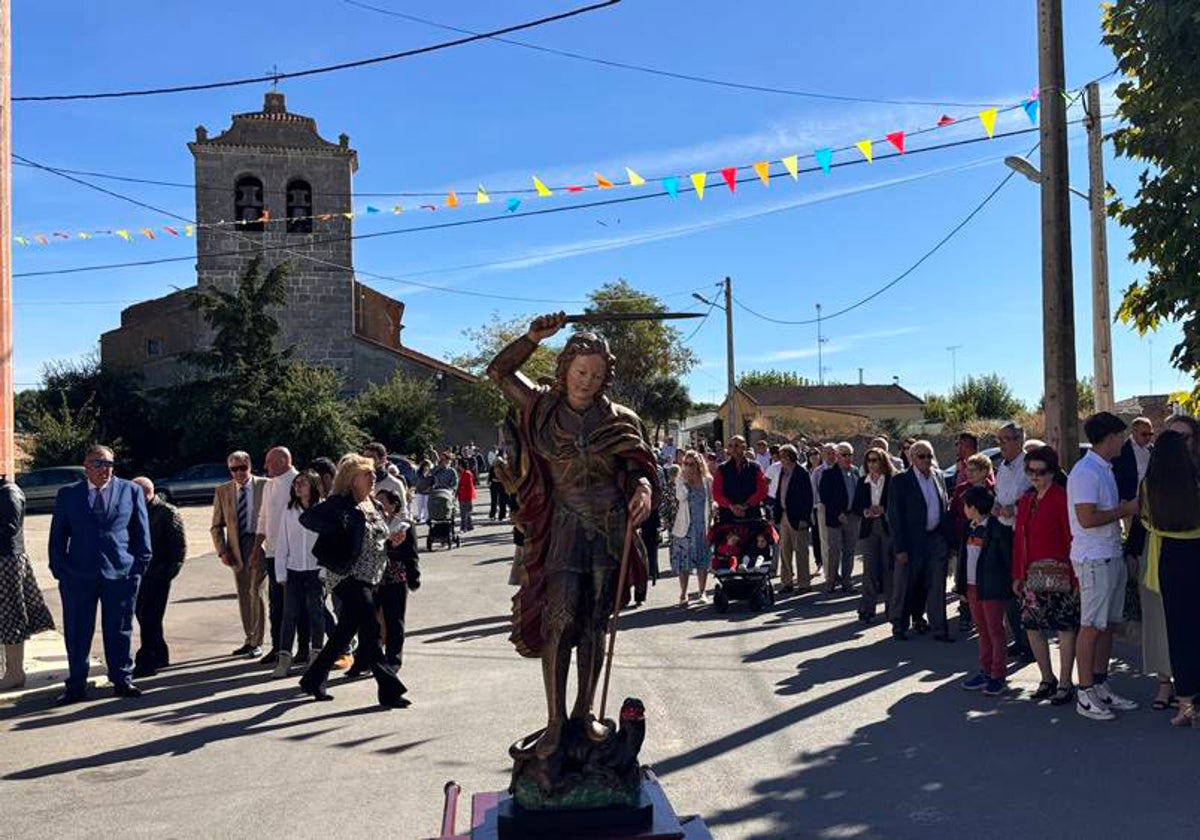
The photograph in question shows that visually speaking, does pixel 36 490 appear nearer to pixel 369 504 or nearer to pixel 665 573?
pixel 665 573

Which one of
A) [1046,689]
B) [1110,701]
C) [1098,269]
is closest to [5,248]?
[1046,689]

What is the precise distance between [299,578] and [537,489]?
479 centimetres

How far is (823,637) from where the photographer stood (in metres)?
9.66

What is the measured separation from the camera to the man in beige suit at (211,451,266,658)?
9477mm

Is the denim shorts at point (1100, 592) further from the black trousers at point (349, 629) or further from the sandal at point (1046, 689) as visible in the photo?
the black trousers at point (349, 629)

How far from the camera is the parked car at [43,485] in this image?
2939 cm

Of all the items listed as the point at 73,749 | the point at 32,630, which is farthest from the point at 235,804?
the point at 32,630

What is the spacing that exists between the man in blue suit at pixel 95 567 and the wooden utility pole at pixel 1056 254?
8.17 m

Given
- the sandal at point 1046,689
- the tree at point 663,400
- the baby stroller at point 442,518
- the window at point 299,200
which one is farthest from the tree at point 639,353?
the sandal at point 1046,689

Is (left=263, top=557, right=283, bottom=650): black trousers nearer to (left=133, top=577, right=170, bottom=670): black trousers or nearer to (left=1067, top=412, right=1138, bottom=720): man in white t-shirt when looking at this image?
(left=133, top=577, right=170, bottom=670): black trousers

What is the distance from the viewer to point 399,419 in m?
40.3

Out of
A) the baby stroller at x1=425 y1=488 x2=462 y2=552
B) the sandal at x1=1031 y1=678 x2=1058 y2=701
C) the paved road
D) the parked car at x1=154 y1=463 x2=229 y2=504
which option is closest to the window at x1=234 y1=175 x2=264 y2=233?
the parked car at x1=154 y1=463 x2=229 y2=504

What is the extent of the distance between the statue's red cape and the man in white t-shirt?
3455 millimetres

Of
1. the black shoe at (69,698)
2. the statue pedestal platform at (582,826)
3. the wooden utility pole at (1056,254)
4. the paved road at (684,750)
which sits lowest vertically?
the paved road at (684,750)
